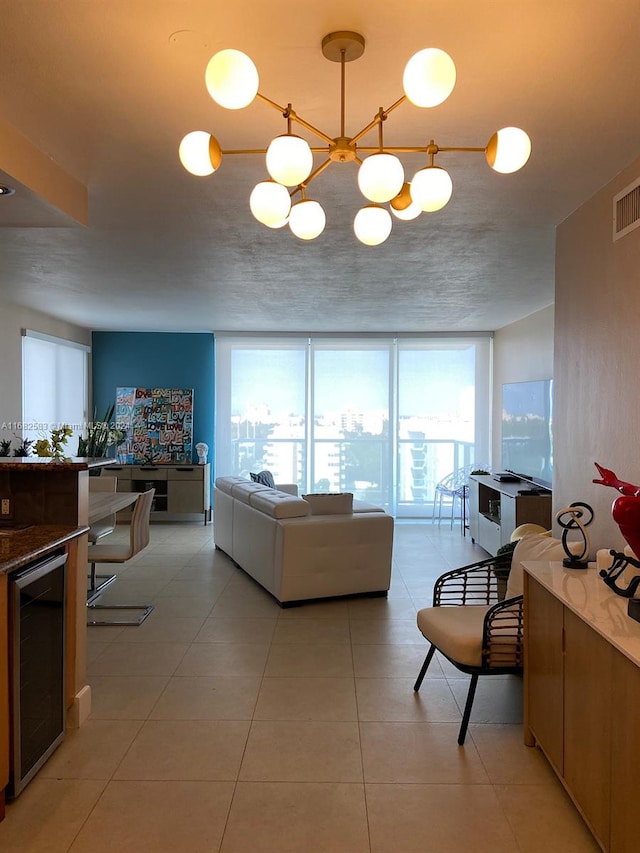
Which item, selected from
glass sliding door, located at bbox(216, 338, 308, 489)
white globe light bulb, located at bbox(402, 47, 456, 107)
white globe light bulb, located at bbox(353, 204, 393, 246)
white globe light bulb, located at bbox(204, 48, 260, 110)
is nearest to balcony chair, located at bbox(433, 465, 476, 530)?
glass sliding door, located at bbox(216, 338, 308, 489)

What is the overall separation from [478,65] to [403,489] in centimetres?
694

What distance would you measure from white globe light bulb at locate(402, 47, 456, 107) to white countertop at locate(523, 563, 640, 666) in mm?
1579

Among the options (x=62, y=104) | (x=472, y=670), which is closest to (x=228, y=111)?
(x=62, y=104)

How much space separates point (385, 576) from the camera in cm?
488

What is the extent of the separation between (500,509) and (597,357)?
9.56ft

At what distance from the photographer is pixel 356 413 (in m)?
8.59

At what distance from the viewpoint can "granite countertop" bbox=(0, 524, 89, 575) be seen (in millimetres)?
2232

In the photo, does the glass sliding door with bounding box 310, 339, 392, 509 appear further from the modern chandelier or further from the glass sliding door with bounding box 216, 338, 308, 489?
the modern chandelier

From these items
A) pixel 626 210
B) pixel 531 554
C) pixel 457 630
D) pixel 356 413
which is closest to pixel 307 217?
pixel 626 210

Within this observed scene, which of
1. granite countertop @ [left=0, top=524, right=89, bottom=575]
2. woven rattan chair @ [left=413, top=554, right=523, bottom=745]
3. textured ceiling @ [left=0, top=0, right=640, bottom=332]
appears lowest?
woven rattan chair @ [left=413, top=554, right=523, bottom=745]

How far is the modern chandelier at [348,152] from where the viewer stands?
1540 millimetres

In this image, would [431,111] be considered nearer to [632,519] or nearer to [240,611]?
[632,519]

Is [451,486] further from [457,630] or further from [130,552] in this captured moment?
[457,630]

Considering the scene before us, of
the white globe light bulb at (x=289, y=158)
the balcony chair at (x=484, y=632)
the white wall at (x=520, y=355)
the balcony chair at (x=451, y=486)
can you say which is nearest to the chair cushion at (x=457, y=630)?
the balcony chair at (x=484, y=632)
